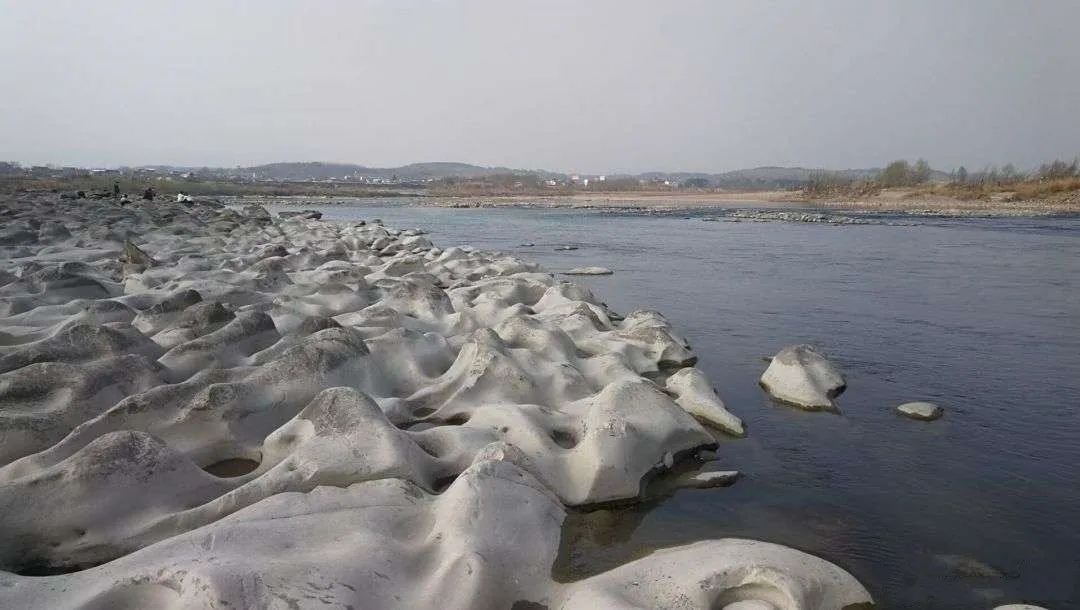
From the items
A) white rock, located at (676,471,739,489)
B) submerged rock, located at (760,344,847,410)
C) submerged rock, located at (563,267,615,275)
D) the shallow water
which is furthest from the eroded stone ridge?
submerged rock, located at (563,267,615,275)

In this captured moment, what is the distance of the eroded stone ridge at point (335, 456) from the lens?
3.29 metres

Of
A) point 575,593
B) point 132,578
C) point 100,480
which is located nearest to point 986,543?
point 575,593

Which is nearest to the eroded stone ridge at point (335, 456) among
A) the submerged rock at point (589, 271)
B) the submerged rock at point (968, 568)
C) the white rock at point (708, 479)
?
the white rock at point (708, 479)

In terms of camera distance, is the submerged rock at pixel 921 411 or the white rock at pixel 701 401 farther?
the submerged rock at pixel 921 411

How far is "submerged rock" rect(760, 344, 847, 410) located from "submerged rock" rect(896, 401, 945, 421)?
66cm

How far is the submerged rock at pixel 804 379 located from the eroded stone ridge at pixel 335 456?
3.06 ft

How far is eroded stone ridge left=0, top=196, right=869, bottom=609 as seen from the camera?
10.8 feet

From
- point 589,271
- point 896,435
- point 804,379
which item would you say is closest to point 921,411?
point 896,435

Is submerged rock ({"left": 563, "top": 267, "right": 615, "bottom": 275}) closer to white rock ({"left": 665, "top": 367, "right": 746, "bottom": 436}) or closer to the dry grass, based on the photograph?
white rock ({"left": 665, "top": 367, "right": 746, "bottom": 436})

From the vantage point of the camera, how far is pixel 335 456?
14.8 feet

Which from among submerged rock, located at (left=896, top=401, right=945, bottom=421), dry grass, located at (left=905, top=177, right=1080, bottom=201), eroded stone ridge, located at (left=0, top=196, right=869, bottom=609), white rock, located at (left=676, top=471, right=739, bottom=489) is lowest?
white rock, located at (left=676, top=471, right=739, bottom=489)

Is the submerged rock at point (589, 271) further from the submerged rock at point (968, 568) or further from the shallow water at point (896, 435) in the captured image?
the submerged rock at point (968, 568)

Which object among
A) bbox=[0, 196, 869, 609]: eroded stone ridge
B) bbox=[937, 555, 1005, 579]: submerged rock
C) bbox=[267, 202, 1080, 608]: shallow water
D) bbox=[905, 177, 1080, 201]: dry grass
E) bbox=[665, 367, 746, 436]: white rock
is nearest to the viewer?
bbox=[0, 196, 869, 609]: eroded stone ridge

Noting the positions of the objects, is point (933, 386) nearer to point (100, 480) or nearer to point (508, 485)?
point (508, 485)
